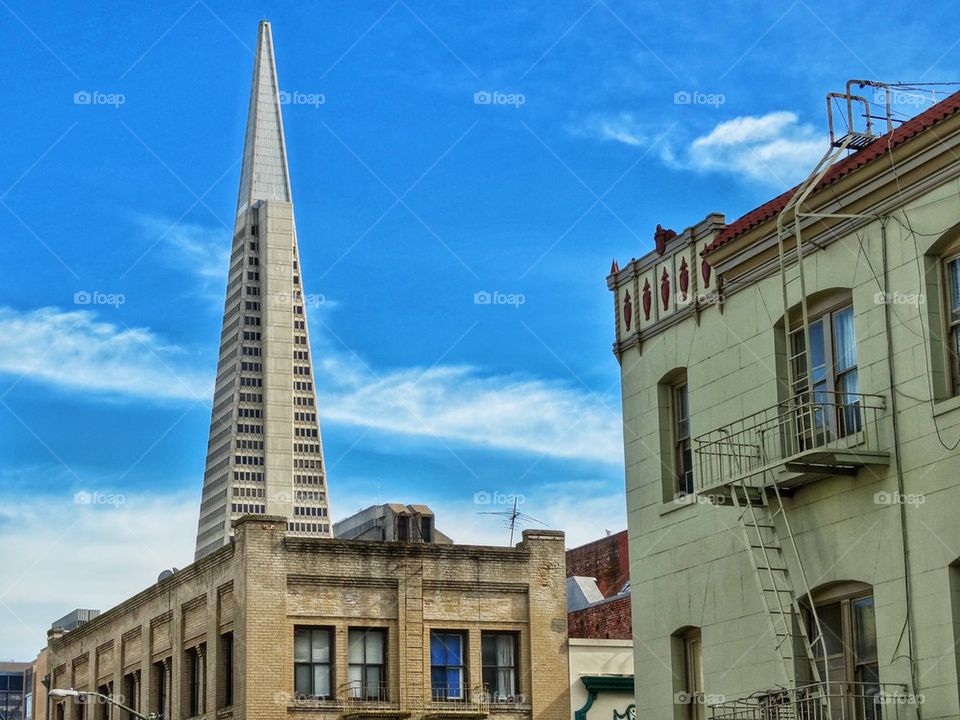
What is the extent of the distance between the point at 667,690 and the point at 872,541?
5649mm

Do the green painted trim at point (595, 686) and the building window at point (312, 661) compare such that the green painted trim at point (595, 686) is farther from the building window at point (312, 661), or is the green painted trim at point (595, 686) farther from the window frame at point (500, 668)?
the building window at point (312, 661)

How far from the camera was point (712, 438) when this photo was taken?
22656 mm

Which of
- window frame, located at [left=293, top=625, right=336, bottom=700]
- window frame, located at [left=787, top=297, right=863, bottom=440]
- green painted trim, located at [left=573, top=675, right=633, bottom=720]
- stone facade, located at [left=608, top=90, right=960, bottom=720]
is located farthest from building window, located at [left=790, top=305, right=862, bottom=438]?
green painted trim, located at [left=573, top=675, right=633, bottom=720]

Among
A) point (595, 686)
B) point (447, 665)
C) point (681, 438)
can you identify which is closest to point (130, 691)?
point (447, 665)

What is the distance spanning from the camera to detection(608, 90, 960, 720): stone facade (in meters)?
18.4

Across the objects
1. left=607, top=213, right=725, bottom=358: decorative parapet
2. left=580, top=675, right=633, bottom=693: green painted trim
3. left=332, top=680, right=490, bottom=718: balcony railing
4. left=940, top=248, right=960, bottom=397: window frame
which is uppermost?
left=607, top=213, right=725, bottom=358: decorative parapet

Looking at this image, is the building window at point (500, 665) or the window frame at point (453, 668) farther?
the building window at point (500, 665)

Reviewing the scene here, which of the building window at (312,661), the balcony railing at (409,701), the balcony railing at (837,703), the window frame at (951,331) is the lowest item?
the balcony railing at (837,703)

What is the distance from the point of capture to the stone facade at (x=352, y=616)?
42750 mm

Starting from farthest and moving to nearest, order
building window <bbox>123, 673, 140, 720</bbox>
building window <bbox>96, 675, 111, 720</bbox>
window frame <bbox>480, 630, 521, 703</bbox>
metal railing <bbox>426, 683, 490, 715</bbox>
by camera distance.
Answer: building window <bbox>96, 675, 111, 720</bbox> → building window <bbox>123, 673, 140, 720</bbox> → window frame <bbox>480, 630, 521, 703</bbox> → metal railing <bbox>426, 683, 490, 715</bbox>

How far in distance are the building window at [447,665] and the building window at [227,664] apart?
18.5ft

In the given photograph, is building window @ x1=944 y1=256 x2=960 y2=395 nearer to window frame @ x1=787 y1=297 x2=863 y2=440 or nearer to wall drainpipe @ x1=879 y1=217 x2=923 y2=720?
wall drainpipe @ x1=879 y1=217 x2=923 y2=720

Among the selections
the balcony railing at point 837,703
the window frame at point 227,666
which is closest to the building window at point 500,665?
the window frame at point 227,666

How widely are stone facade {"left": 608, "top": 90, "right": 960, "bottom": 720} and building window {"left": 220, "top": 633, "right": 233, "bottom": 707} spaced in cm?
2185
